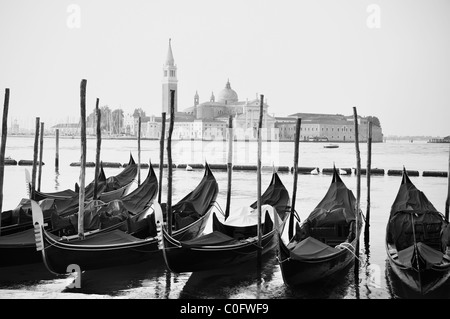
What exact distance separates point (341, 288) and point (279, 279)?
0.62 metres

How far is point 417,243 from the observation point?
5172mm

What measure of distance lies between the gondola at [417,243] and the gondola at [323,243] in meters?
0.40

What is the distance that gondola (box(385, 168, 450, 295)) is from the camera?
15.6 feet

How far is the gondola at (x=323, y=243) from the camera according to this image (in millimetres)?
5035

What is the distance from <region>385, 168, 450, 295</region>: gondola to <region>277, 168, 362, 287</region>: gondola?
0.40m

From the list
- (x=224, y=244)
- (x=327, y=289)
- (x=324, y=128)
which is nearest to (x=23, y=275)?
(x=224, y=244)

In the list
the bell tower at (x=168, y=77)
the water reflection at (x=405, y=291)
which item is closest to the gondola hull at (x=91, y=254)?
the water reflection at (x=405, y=291)

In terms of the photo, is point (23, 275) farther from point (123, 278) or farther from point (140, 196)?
point (140, 196)

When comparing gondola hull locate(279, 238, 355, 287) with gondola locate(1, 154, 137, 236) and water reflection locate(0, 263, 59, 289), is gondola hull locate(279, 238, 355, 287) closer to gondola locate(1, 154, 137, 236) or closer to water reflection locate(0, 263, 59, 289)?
water reflection locate(0, 263, 59, 289)

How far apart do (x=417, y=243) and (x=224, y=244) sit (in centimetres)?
173

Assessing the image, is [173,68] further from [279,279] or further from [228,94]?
[279,279]

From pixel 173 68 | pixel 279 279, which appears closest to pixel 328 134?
pixel 173 68

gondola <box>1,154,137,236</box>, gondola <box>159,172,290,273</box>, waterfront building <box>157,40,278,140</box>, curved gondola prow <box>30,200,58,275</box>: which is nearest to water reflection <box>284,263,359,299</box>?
gondola <box>159,172,290,273</box>
